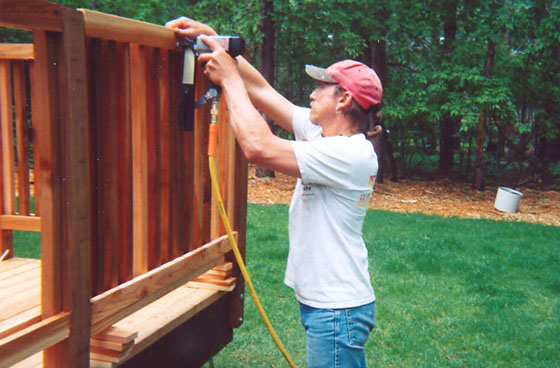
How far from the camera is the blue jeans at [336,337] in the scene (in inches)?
89.8

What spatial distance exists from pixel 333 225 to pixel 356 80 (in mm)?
609

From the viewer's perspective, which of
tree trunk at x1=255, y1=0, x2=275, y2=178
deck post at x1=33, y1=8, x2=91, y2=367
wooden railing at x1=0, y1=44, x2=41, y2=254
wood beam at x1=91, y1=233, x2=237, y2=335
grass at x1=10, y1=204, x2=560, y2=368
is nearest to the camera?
deck post at x1=33, y1=8, x2=91, y2=367

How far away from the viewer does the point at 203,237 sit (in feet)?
8.89

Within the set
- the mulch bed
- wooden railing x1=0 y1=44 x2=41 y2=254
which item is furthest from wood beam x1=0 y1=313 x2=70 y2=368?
the mulch bed

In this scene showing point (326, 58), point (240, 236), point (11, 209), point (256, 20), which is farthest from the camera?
point (326, 58)

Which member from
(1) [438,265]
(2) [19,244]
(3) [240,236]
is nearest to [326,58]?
(1) [438,265]

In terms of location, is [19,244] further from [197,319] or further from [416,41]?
[416,41]

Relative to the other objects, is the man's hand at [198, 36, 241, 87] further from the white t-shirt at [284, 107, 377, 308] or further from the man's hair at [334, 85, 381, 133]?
the man's hair at [334, 85, 381, 133]

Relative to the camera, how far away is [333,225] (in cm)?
233

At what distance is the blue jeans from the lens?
228 centimetres

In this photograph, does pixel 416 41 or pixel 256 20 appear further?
pixel 416 41

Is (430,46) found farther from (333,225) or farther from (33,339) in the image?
(33,339)

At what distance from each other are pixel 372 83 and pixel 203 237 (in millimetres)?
1067

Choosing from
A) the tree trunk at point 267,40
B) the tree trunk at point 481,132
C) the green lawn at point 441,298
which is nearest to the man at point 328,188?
the green lawn at point 441,298
